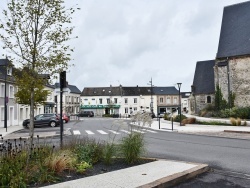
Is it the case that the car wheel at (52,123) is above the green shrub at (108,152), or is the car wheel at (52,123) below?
below

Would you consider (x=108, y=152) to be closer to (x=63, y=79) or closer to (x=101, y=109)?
(x=63, y=79)

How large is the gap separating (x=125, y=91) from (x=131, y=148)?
63993 millimetres

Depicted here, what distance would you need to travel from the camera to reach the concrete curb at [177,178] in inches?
197

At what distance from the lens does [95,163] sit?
22.4 feet

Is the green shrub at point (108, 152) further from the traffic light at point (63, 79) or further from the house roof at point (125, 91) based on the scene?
the house roof at point (125, 91)

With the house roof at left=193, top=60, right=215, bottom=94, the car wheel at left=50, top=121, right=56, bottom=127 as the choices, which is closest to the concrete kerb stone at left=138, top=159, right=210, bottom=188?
the car wheel at left=50, top=121, right=56, bottom=127

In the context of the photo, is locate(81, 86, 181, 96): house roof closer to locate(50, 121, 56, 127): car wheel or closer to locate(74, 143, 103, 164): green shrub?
locate(50, 121, 56, 127): car wheel

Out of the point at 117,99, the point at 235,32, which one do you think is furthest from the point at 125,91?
the point at 235,32

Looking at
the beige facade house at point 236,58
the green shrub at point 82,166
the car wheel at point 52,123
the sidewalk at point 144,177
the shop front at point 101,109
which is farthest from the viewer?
the shop front at point 101,109

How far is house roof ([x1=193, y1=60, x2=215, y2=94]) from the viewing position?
39219mm

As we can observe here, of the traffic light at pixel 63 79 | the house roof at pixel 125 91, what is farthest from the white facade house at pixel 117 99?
the traffic light at pixel 63 79

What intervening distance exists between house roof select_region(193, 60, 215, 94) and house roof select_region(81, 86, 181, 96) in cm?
2861

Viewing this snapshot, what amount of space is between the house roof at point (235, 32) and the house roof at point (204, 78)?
23.1 feet

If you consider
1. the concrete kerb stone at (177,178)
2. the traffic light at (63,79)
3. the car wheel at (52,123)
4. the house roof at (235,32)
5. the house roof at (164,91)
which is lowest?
the car wheel at (52,123)
